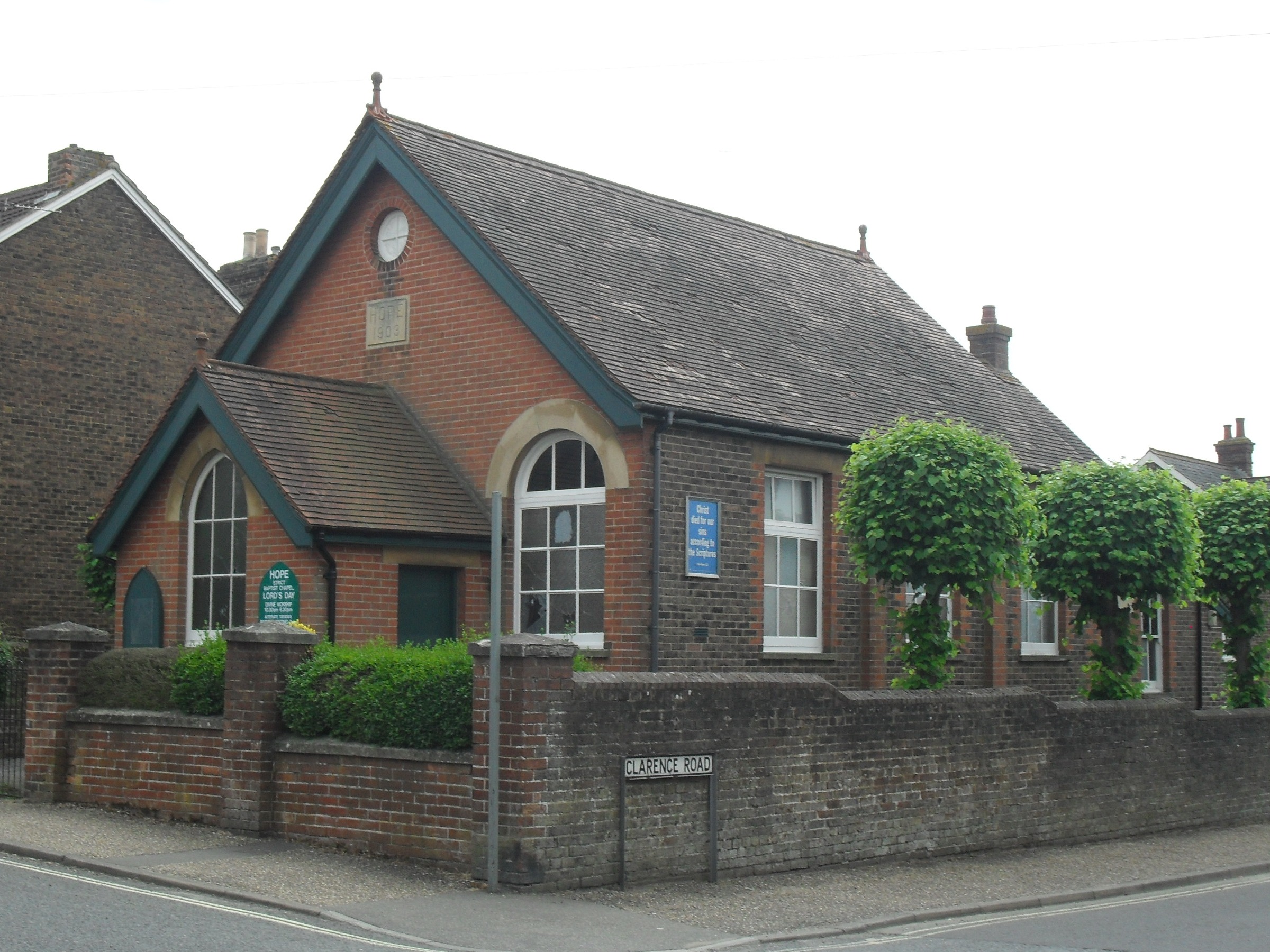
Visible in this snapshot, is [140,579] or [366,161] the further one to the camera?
[366,161]

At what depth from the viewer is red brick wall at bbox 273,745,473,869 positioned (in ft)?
38.7

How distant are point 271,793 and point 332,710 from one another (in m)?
0.98

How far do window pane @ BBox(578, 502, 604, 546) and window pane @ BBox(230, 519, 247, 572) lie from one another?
12.3 feet

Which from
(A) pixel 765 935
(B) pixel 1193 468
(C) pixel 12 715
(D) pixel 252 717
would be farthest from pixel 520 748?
(B) pixel 1193 468

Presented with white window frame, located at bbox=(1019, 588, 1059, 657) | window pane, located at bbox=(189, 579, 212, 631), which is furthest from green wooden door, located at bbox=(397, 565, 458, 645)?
white window frame, located at bbox=(1019, 588, 1059, 657)

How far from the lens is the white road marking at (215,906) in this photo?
31.5 ft

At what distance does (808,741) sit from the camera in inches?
525

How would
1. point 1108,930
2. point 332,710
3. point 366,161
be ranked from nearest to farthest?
point 1108,930, point 332,710, point 366,161

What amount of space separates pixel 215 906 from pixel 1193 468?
31077 mm

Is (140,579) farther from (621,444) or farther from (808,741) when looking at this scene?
(808,741)

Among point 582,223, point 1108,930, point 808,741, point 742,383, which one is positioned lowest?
point 1108,930

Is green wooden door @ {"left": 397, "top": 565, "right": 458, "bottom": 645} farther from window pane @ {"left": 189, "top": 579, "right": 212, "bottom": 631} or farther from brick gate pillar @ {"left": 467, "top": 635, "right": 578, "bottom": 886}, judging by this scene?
brick gate pillar @ {"left": 467, "top": 635, "right": 578, "bottom": 886}

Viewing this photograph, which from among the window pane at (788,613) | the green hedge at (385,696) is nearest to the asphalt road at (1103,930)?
the green hedge at (385,696)

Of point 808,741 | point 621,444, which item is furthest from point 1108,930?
point 621,444
